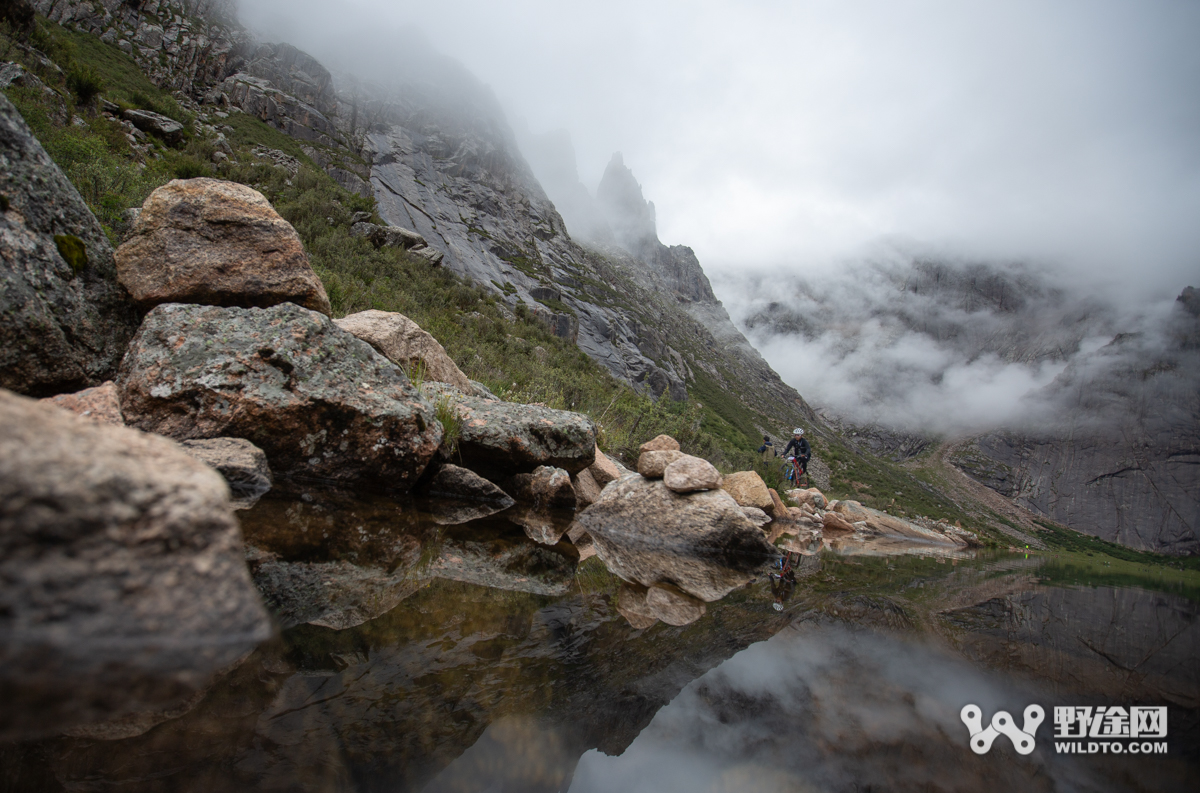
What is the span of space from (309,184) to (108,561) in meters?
31.3

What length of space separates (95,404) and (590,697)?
4.59 metres

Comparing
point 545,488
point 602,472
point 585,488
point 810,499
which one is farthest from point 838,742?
point 810,499

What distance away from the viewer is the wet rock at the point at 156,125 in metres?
19.1

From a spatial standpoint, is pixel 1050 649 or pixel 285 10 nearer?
pixel 1050 649

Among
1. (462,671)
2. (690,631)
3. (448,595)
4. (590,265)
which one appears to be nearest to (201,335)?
(448,595)

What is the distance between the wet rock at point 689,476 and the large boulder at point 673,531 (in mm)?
108

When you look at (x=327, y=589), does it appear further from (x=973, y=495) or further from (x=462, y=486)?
(x=973, y=495)

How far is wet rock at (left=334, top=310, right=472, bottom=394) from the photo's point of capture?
7035 mm

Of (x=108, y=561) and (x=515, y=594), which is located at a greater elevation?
(x=108, y=561)

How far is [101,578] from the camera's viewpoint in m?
1.18

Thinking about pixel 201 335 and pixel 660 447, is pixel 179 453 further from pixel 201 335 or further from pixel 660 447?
pixel 660 447

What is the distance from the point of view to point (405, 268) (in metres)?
20.7

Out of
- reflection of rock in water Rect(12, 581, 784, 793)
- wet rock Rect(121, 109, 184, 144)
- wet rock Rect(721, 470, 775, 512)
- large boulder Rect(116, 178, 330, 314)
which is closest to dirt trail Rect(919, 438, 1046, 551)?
wet rock Rect(721, 470, 775, 512)

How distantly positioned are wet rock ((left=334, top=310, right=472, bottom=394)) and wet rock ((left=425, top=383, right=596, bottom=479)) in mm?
807
